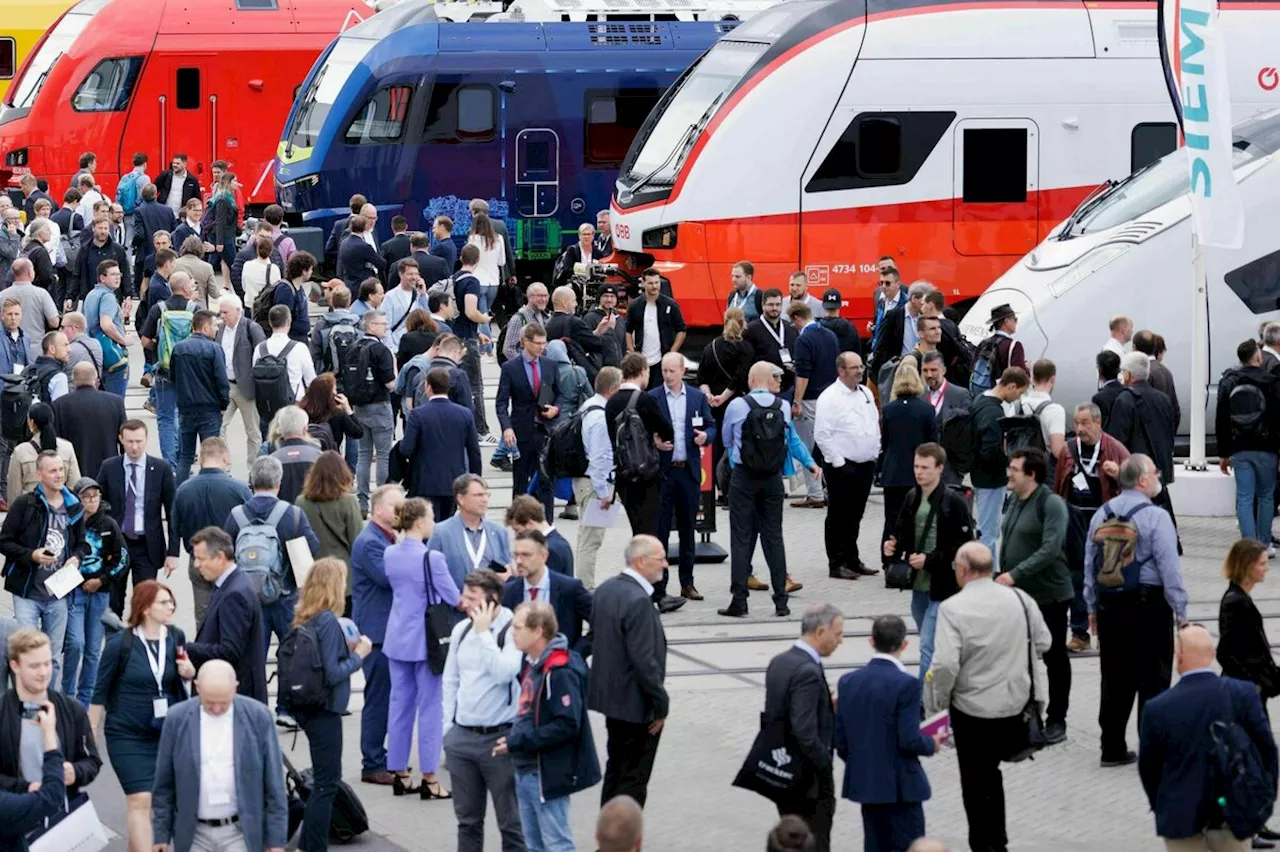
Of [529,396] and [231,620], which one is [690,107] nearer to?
[529,396]

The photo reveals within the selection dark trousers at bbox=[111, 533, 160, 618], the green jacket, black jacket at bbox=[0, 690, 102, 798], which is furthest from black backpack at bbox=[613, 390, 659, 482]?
black jacket at bbox=[0, 690, 102, 798]

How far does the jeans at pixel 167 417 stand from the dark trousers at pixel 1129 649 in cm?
909

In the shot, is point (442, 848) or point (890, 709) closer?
point (890, 709)

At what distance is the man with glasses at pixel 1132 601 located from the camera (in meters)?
12.1

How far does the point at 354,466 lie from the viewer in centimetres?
1850

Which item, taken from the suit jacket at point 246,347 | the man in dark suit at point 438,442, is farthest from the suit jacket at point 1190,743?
the suit jacket at point 246,347

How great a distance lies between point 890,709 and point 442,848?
2572 mm

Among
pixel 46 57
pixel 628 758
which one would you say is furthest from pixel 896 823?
pixel 46 57

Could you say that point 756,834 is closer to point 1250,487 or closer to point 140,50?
point 1250,487

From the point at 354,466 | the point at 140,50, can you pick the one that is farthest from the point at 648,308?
the point at 140,50

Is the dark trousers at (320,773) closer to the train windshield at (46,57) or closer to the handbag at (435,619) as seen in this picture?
the handbag at (435,619)

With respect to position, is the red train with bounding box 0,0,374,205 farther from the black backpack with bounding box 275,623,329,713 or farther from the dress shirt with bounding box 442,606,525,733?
the dress shirt with bounding box 442,606,525,733

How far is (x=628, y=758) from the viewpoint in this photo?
1073 cm

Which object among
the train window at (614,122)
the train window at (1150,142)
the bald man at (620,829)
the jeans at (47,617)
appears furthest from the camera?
the train window at (614,122)
